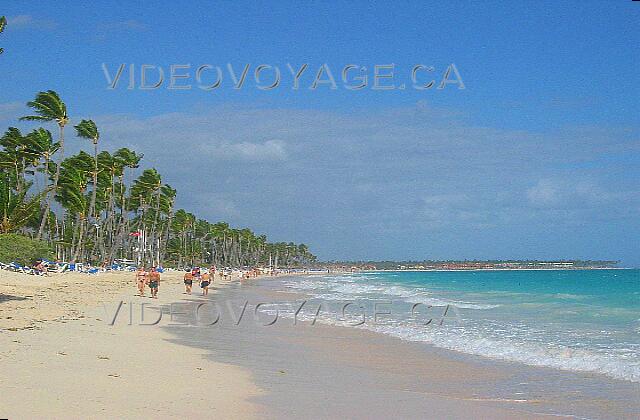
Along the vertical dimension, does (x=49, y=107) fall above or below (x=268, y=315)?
above

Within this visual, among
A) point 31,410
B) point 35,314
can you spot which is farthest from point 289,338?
point 31,410

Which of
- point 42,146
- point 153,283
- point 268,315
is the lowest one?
point 268,315

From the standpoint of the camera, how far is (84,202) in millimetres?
53562

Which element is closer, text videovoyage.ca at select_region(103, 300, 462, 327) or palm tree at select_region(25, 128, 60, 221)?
text videovoyage.ca at select_region(103, 300, 462, 327)

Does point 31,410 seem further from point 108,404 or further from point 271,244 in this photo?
point 271,244

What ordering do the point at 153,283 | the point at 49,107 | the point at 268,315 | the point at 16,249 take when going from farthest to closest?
the point at 49,107 < the point at 153,283 < the point at 268,315 < the point at 16,249

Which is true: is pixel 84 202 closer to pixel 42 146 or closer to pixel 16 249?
pixel 42 146

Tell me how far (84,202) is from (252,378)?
155ft

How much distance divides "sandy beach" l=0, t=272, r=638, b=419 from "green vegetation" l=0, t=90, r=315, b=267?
9279mm

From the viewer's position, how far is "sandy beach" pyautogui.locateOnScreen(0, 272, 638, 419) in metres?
7.42

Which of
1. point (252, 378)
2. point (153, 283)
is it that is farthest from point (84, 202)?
point (252, 378)

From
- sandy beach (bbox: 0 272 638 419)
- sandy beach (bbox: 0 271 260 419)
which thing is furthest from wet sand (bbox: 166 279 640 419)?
sandy beach (bbox: 0 271 260 419)

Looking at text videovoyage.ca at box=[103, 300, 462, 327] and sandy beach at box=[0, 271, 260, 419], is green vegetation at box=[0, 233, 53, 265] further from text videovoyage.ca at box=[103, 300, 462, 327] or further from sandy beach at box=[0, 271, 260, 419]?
sandy beach at box=[0, 271, 260, 419]

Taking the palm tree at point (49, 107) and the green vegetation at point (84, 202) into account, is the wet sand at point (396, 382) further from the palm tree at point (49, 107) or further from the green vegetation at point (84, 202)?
the palm tree at point (49, 107)
